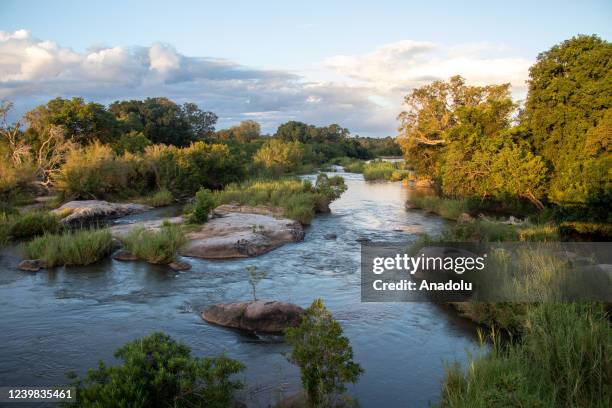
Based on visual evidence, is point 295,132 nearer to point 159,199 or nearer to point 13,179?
point 159,199

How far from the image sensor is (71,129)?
36.2m

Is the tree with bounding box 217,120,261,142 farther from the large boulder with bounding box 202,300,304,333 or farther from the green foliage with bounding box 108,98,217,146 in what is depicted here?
the large boulder with bounding box 202,300,304,333

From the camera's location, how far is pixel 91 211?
23.5 metres

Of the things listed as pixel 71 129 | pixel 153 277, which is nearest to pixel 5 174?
pixel 71 129

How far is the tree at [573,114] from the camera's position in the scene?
1619cm

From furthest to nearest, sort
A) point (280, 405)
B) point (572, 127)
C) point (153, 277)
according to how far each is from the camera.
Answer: point (572, 127)
point (153, 277)
point (280, 405)

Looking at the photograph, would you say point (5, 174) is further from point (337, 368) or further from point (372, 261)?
point (337, 368)

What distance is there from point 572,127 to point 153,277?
52.3ft

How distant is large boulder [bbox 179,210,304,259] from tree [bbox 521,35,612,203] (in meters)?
10.1

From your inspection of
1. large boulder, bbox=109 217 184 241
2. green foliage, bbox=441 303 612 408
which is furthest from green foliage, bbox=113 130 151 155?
green foliage, bbox=441 303 612 408

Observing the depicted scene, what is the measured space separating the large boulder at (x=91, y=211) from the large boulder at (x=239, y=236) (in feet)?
20.9

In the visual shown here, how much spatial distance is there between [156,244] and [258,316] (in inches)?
262

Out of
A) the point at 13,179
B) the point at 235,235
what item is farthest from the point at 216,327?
the point at 13,179

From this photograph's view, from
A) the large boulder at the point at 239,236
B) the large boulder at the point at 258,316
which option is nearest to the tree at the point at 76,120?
the large boulder at the point at 239,236
